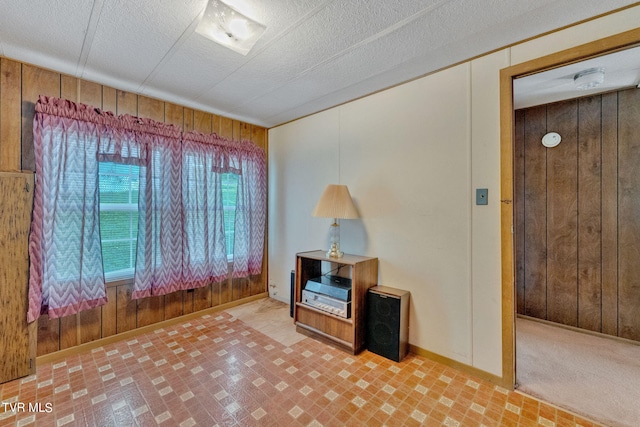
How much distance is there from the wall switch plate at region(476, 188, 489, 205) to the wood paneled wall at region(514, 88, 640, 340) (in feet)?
5.14

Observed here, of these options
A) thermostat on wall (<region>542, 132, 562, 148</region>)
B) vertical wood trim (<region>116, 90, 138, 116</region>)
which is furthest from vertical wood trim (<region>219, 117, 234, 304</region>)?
thermostat on wall (<region>542, 132, 562, 148</region>)

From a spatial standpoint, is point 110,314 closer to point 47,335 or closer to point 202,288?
point 47,335

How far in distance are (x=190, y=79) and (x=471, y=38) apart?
7.34 feet

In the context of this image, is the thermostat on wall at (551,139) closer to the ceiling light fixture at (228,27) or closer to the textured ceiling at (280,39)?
the textured ceiling at (280,39)

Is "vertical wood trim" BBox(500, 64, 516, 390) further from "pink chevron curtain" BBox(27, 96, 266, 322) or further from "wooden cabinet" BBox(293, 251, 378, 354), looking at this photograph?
"pink chevron curtain" BBox(27, 96, 266, 322)

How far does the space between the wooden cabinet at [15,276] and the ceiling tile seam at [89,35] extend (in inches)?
36.7

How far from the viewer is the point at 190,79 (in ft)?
7.79

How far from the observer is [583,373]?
2.00 m

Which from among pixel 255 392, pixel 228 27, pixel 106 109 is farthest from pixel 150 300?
pixel 228 27

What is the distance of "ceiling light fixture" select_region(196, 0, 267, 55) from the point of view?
1.53 meters

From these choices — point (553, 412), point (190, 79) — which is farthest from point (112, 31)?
point (553, 412)

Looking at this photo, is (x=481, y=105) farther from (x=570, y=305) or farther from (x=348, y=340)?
(x=570, y=305)

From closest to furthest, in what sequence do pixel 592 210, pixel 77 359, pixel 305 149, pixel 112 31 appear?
pixel 112 31 < pixel 77 359 < pixel 592 210 < pixel 305 149

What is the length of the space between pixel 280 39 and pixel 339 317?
7.29ft
